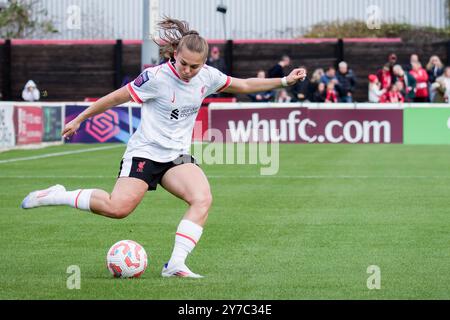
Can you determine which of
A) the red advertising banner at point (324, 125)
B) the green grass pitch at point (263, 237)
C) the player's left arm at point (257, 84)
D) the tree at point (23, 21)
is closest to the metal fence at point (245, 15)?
the tree at point (23, 21)

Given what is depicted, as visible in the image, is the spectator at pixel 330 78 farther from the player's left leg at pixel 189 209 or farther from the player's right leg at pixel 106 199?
the player's right leg at pixel 106 199

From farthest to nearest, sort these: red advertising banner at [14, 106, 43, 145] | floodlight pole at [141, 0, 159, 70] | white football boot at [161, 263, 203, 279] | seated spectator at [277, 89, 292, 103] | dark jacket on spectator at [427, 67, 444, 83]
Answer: dark jacket on spectator at [427, 67, 444, 83]
seated spectator at [277, 89, 292, 103]
floodlight pole at [141, 0, 159, 70]
red advertising banner at [14, 106, 43, 145]
white football boot at [161, 263, 203, 279]

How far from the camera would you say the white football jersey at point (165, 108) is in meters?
8.51

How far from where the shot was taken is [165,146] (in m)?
8.61

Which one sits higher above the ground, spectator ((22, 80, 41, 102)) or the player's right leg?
spectator ((22, 80, 41, 102))

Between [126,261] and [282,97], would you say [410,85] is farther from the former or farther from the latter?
[126,261]

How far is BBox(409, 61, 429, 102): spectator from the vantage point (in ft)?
104

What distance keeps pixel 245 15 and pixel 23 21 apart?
10.3 meters

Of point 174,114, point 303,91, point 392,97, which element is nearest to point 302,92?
point 303,91

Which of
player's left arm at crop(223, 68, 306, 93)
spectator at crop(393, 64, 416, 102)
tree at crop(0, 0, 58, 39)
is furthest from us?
tree at crop(0, 0, 58, 39)

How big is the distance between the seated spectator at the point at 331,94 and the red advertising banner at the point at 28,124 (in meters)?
8.54

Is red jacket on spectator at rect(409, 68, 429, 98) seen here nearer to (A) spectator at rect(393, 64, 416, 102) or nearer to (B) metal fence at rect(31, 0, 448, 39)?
(A) spectator at rect(393, 64, 416, 102)

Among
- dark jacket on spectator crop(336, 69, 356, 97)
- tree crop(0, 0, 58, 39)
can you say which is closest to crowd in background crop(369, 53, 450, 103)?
dark jacket on spectator crop(336, 69, 356, 97)

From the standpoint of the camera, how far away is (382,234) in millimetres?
11000
